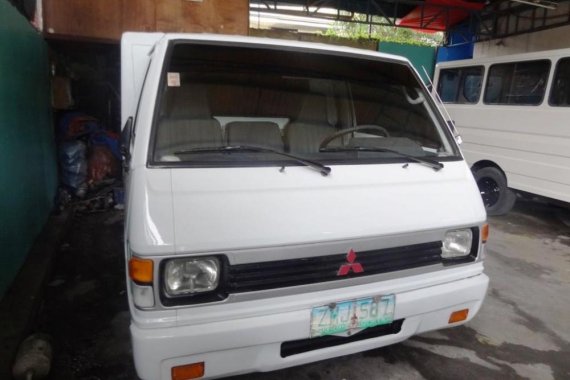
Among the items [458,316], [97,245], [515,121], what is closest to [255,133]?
[458,316]

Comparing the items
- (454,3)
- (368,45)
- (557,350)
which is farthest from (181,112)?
(368,45)

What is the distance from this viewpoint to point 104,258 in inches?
155

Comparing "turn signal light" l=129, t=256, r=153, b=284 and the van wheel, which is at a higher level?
"turn signal light" l=129, t=256, r=153, b=284

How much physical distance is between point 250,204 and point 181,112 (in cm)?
73

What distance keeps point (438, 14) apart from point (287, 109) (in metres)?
11.0

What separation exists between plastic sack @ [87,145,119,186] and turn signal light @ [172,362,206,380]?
15.6ft

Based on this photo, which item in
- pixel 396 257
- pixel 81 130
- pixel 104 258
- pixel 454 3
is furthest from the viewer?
pixel 454 3

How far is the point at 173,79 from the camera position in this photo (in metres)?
2.11

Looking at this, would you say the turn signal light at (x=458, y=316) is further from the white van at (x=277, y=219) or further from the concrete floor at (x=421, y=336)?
the concrete floor at (x=421, y=336)

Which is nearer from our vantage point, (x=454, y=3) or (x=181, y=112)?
(x=181, y=112)

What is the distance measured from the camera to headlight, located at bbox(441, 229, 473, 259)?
Result: 6.72ft

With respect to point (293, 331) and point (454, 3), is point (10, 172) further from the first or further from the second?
point (454, 3)

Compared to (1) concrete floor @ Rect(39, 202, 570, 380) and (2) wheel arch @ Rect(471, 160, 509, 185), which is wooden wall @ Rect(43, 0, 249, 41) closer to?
(1) concrete floor @ Rect(39, 202, 570, 380)

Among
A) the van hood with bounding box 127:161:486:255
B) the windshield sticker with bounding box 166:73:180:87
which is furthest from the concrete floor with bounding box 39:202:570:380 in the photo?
the windshield sticker with bounding box 166:73:180:87
